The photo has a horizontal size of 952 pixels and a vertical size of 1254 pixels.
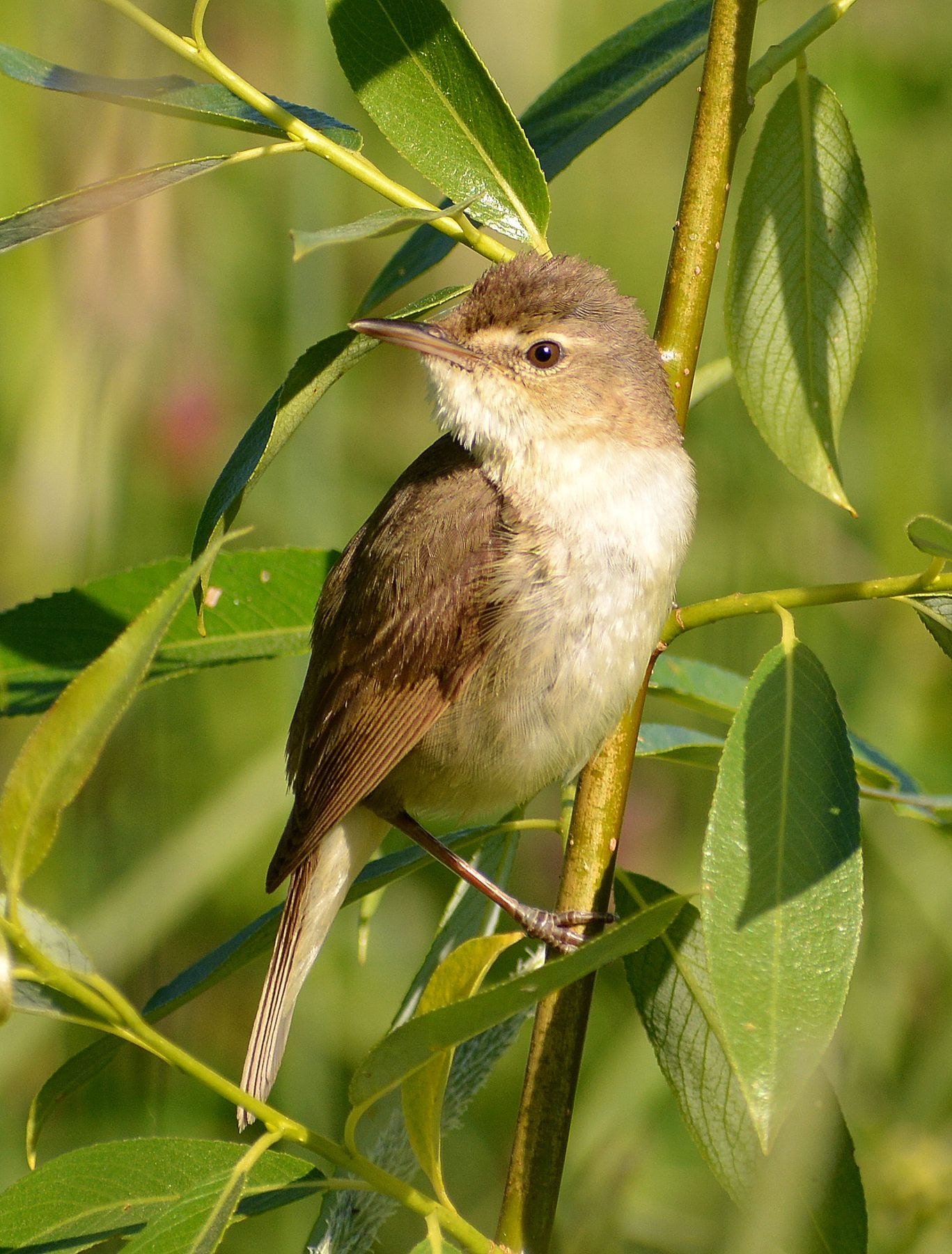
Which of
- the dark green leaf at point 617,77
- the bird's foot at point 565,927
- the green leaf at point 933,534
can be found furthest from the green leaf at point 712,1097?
the dark green leaf at point 617,77

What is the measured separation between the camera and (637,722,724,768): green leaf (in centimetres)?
195

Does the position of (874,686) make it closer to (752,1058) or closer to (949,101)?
(949,101)

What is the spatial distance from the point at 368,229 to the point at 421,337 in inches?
30.8

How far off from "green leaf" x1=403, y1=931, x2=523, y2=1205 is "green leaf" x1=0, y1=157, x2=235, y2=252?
2.91ft

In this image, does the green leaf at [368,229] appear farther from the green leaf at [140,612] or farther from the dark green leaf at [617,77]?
the green leaf at [140,612]

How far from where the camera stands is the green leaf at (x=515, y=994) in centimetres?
122

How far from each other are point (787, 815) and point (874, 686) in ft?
8.06

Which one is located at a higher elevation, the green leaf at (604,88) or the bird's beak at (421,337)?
the green leaf at (604,88)

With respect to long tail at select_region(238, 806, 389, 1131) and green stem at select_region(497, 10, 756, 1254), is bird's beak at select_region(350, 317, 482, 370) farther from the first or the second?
long tail at select_region(238, 806, 389, 1131)

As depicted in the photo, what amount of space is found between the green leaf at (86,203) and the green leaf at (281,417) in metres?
0.25

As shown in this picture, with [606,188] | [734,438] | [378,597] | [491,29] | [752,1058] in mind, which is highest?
[491,29]

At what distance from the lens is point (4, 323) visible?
12.3ft

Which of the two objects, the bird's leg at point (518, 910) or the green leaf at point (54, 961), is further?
the bird's leg at point (518, 910)

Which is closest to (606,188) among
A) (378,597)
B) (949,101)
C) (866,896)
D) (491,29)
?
(491,29)
